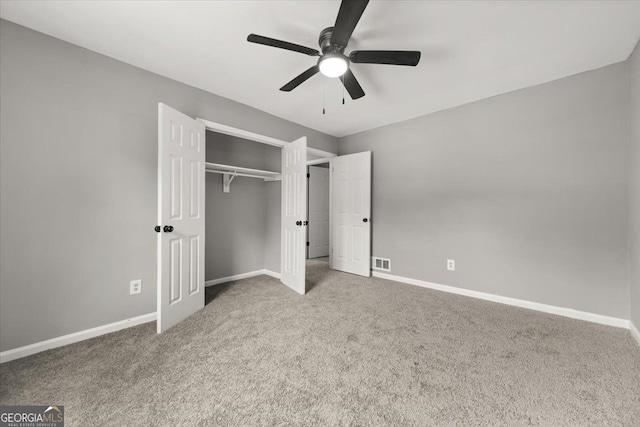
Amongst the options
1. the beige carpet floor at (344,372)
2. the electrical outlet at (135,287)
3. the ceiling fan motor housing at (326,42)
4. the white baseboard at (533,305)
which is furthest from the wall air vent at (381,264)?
the electrical outlet at (135,287)

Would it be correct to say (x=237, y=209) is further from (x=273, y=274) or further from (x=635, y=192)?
(x=635, y=192)

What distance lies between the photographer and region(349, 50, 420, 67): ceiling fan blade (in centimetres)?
167

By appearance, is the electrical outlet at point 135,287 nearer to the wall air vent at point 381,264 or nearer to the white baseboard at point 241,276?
the white baseboard at point 241,276

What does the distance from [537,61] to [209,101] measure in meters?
3.32

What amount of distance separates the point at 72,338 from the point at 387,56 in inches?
129

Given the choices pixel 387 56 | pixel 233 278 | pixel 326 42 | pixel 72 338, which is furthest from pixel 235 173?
pixel 387 56

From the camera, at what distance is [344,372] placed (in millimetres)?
1573

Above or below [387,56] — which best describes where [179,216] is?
below

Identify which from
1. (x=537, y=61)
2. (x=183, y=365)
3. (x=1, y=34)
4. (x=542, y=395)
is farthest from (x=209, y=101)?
(x=542, y=395)

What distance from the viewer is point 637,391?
56.0 inches

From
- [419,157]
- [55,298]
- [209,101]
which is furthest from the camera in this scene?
[419,157]

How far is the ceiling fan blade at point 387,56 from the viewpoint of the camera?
5.49 feet

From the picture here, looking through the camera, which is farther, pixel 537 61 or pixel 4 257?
pixel 537 61

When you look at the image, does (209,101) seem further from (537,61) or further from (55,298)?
(537,61)
